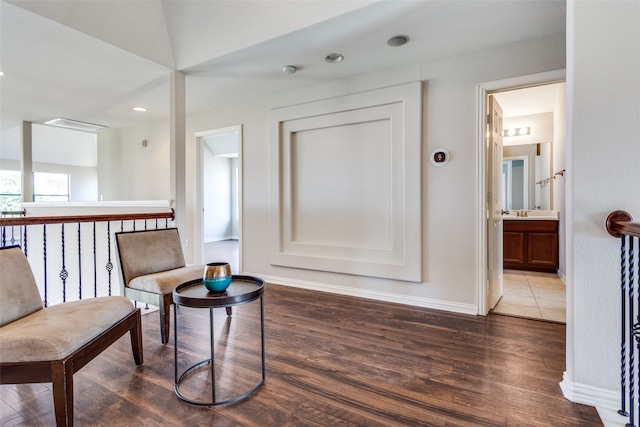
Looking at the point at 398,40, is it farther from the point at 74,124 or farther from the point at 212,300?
the point at 74,124

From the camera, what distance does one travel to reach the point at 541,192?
5.16 meters

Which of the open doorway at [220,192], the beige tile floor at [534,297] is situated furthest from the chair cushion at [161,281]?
the open doorway at [220,192]

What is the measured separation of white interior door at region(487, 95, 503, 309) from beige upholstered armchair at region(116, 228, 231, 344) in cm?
244

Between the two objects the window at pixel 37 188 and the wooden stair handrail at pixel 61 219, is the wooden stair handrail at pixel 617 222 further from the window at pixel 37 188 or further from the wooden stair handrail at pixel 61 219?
the window at pixel 37 188

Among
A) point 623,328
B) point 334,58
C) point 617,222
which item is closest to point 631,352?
point 623,328

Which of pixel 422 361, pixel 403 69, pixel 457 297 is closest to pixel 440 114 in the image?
pixel 403 69

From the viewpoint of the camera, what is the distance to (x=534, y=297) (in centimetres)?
345

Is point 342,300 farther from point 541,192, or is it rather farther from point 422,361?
point 541,192

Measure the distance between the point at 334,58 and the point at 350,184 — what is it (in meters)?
1.26

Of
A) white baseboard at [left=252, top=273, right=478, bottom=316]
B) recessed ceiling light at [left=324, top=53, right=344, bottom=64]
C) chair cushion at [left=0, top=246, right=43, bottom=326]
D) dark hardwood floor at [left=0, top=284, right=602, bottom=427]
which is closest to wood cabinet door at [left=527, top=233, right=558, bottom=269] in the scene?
dark hardwood floor at [left=0, top=284, right=602, bottom=427]

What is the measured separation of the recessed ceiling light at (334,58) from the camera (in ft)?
9.62

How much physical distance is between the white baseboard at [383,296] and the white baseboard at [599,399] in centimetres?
127

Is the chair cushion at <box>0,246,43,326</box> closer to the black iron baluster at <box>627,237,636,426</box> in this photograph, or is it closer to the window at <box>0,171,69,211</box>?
the black iron baluster at <box>627,237,636,426</box>

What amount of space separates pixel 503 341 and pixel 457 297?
666 millimetres
